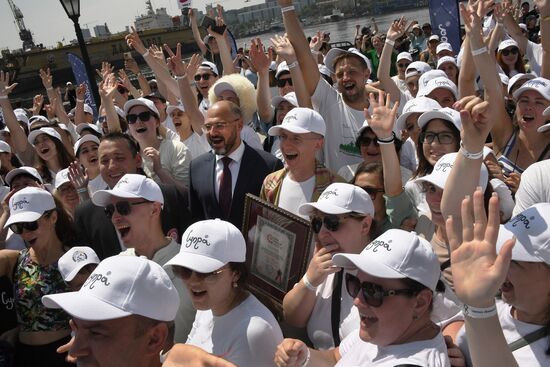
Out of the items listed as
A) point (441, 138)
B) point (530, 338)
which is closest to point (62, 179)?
point (441, 138)

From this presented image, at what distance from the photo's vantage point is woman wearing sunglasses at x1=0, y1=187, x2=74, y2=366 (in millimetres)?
3691

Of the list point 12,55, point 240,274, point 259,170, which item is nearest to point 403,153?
point 259,170

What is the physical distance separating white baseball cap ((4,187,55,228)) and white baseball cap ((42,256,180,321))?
1841 mm

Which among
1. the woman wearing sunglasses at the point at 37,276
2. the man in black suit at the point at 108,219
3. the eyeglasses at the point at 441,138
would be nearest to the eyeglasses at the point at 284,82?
the man in black suit at the point at 108,219

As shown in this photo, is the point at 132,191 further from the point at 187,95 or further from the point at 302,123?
the point at 187,95

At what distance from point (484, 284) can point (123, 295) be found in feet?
4.34

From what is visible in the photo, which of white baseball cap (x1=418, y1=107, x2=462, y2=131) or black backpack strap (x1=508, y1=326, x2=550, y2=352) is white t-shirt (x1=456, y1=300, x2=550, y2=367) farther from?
white baseball cap (x1=418, y1=107, x2=462, y2=131)

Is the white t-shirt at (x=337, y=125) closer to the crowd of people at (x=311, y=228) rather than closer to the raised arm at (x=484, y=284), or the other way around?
the crowd of people at (x=311, y=228)

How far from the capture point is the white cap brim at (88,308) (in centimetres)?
204

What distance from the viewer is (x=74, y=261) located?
3.56 meters

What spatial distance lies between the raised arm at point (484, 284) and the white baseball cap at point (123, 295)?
3.69 ft

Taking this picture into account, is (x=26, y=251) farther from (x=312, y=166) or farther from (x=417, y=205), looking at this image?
(x=417, y=205)

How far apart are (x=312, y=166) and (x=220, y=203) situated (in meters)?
0.88

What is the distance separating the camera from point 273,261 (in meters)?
3.21
